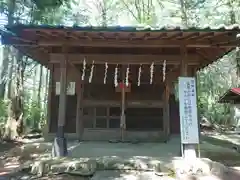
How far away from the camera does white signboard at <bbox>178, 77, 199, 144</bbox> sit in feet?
20.1

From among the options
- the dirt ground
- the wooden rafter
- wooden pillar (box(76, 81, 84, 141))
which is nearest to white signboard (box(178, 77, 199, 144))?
the dirt ground

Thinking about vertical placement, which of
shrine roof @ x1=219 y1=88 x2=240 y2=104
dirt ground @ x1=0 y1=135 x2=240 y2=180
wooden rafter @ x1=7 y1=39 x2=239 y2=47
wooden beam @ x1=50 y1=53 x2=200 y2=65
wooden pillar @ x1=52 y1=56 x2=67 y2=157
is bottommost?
dirt ground @ x1=0 y1=135 x2=240 y2=180

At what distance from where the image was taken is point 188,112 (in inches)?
245

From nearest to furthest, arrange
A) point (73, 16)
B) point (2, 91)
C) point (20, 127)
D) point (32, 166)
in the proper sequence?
point (32, 166), point (20, 127), point (2, 91), point (73, 16)

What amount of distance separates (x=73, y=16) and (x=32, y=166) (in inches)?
625

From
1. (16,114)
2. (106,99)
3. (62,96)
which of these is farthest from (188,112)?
(16,114)

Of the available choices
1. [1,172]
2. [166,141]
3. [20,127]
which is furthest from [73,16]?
[1,172]

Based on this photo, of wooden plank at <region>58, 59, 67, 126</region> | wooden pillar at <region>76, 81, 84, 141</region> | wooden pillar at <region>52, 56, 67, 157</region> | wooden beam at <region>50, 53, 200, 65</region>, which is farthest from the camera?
wooden pillar at <region>76, 81, 84, 141</region>

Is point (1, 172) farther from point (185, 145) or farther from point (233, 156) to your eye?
point (233, 156)

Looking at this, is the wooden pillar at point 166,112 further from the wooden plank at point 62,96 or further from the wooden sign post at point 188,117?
the wooden plank at point 62,96

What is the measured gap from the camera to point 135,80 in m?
9.60

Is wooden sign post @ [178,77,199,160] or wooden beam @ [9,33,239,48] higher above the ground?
wooden beam @ [9,33,239,48]

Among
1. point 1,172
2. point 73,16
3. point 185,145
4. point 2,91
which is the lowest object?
point 1,172

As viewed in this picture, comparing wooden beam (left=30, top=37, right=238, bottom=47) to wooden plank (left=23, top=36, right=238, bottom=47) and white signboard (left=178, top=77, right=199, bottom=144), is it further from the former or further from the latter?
white signboard (left=178, top=77, right=199, bottom=144)
